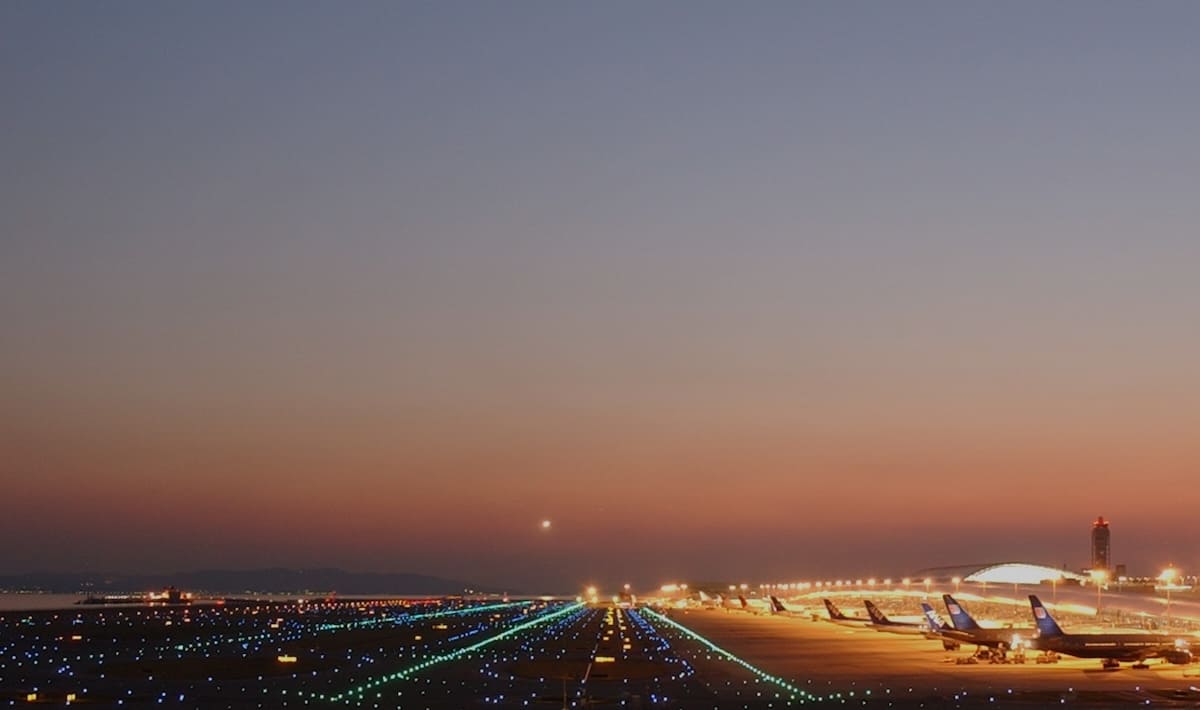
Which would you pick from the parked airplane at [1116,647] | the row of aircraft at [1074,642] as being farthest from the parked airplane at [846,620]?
the parked airplane at [1116,647]

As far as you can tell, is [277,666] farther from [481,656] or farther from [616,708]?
[616,708]

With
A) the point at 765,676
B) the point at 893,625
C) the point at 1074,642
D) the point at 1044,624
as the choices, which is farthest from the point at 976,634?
the point at 893,625

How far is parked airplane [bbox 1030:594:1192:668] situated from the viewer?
250 ft

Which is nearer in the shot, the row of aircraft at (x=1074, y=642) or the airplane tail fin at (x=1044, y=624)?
the row of aircraft at (x=1074, y=642)

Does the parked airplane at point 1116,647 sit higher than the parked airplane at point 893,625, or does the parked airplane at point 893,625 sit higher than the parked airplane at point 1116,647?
the parked airplane at point 893,625

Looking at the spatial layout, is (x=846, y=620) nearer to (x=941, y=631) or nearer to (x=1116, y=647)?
(x=941, y=631)

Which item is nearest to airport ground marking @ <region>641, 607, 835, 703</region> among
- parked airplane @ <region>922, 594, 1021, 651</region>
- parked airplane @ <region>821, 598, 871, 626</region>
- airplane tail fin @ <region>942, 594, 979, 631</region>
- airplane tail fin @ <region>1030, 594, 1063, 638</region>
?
parked airplane @ <region>922, 594, 1021, 651</region>

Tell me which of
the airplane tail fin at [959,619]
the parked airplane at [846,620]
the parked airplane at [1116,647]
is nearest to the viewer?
the parked airplane at [1116,647]

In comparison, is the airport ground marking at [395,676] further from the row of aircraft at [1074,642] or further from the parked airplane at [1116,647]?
the parked airplane at [1116,647]

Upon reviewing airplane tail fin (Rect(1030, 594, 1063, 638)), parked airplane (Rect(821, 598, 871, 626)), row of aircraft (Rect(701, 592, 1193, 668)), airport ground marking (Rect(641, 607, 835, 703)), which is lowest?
airport ground marking (Rect(641, 607, 835, 703))

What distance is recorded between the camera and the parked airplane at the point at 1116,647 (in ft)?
250

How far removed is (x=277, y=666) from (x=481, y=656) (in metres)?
14.8

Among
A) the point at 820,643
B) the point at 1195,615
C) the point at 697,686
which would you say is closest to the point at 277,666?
the point at 697,686

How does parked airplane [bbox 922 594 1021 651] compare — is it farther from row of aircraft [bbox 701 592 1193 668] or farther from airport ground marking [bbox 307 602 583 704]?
airport ground marking [bbox 307 602 583 704]
